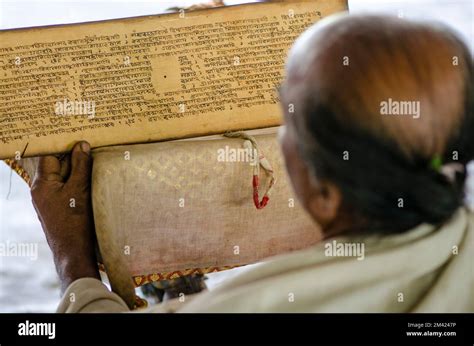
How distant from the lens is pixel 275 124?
1.92m

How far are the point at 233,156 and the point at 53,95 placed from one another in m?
0.42

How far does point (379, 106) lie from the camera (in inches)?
47.2

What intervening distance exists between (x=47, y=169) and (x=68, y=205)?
0.31 feet

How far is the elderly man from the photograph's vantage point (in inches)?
47.1

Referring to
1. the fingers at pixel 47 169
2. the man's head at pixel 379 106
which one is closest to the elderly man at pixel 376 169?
the man's head at pixel 379 106

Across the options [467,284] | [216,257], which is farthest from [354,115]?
[216,257]

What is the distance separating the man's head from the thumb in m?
0.68

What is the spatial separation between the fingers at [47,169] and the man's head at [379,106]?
2.39 ft

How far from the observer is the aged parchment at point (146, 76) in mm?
1794
